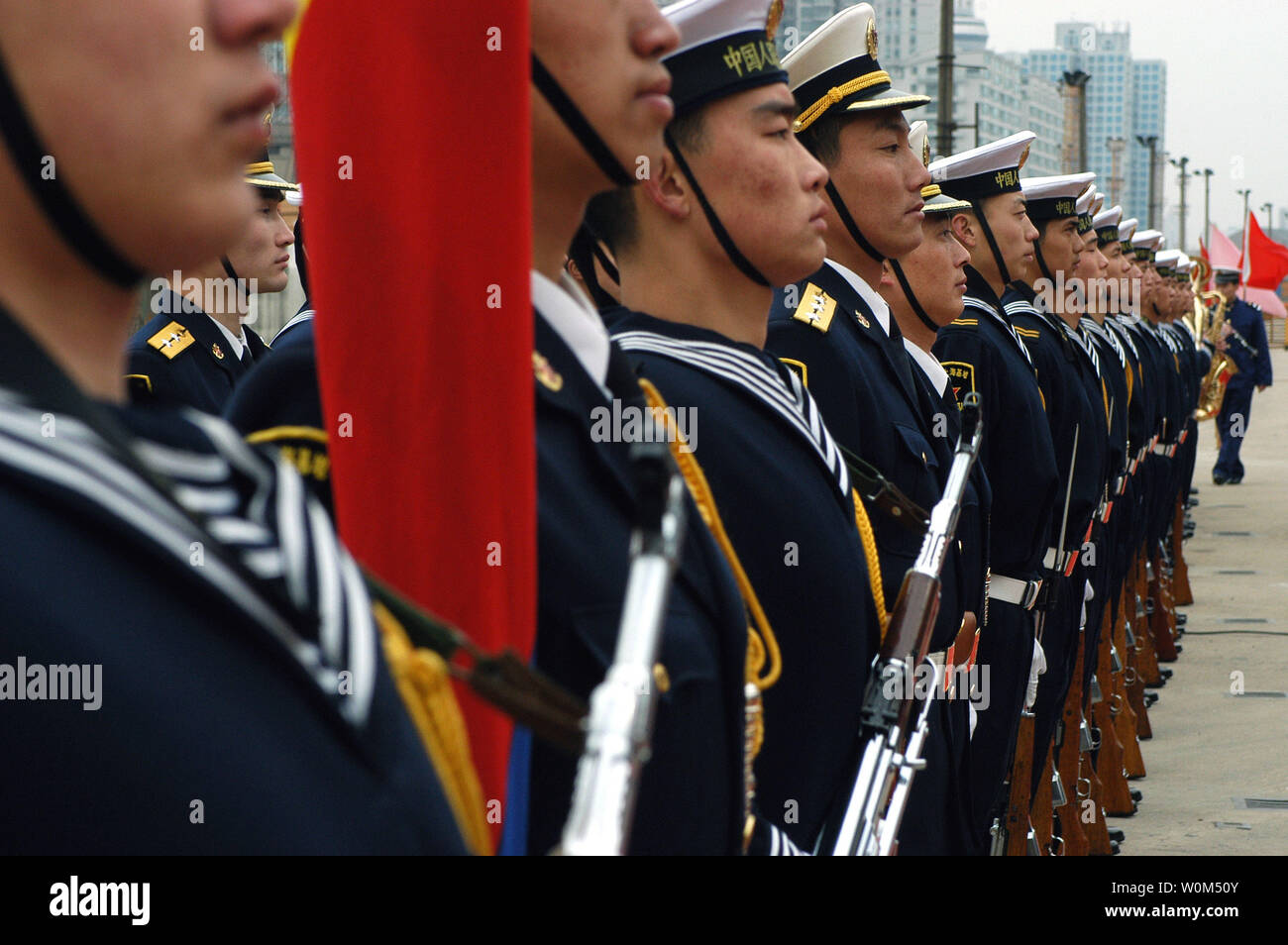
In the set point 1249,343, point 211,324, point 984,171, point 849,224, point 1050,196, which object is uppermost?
point 1249,343

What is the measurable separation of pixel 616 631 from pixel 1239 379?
17779 millimetres

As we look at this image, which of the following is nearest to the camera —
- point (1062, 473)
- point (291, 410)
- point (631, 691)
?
point (631, 691)

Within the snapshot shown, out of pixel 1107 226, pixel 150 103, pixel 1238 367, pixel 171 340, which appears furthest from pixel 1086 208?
pixel 1238 367

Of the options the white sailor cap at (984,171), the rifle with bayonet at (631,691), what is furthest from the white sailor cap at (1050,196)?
the rifle with bayonet at (631,691)

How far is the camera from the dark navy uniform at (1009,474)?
4.41m

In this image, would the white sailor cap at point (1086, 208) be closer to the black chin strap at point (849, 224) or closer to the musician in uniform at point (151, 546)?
the black chin strap at point (849, 224)

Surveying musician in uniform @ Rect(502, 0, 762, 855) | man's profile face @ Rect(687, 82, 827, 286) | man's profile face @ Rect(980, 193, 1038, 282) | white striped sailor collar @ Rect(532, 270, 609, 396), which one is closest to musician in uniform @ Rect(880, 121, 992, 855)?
man's profile face @ Rect(980, 193, 1038, 282)

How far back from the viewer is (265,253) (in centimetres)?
485

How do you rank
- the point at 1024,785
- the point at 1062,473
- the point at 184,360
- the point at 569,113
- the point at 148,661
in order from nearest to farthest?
the point at 148,661, the point at 569,113, the point at 184,360, the point at 1024,785, the point at 1062,473

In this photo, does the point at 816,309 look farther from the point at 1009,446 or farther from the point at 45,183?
the point at 45,183

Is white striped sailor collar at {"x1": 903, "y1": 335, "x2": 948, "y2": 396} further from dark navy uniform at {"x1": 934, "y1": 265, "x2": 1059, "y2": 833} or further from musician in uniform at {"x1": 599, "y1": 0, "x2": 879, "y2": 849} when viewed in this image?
musician in uniform at {"x1": 599, "y1": 0, "x2": 879, "y2": 849}

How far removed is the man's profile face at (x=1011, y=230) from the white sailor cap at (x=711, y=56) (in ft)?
11.1
